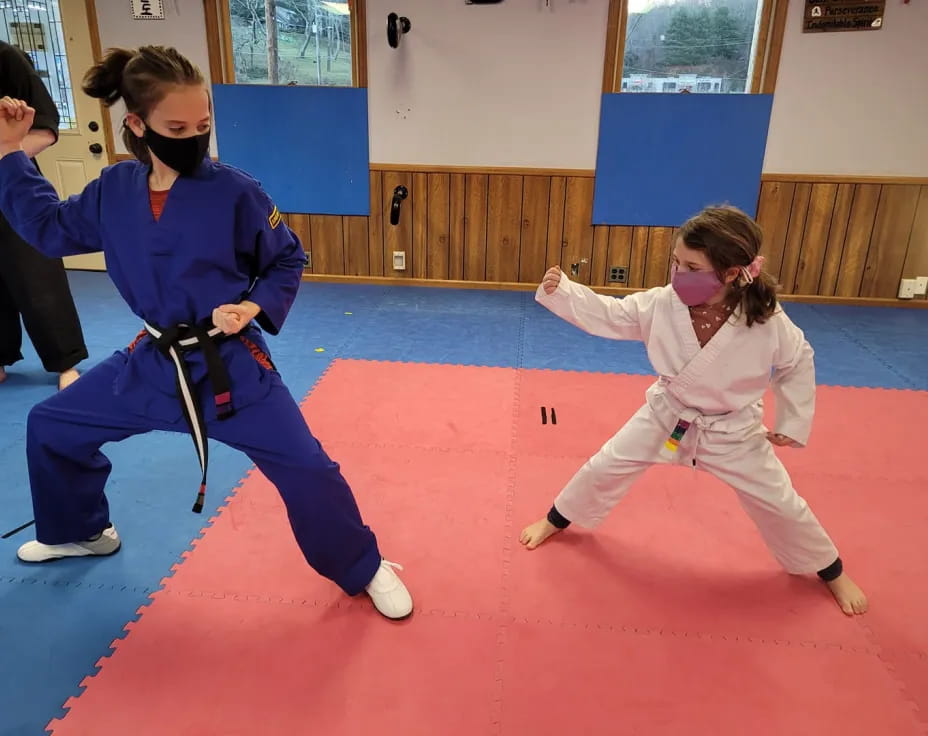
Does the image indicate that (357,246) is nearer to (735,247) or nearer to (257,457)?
(257,457)

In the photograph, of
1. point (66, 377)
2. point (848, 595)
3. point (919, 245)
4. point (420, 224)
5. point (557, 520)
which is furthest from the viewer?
point (420, 224)

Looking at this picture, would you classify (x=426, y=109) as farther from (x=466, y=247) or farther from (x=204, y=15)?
(x=204, y=15)

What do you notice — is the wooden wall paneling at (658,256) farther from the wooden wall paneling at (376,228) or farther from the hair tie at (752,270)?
the hair tie at (752,270)

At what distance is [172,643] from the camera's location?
175cm

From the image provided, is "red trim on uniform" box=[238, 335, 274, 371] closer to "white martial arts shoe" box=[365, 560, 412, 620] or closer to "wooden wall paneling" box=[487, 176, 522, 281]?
"white martial arts shoe" box=[365, 560, 412, 620]

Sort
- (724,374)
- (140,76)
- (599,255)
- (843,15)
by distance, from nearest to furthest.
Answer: (140,76), (724,374), (843,15), (599,255)

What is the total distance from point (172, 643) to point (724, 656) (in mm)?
1416

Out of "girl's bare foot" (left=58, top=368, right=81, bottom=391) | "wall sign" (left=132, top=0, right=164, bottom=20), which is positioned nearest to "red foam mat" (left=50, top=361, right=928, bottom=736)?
"girl's bare foot" (left=58, top=368, right=81, bottom=391)

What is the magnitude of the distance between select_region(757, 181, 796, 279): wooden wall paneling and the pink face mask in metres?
3.70

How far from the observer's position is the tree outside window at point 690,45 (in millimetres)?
4938

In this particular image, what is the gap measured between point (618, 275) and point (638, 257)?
0.68ft

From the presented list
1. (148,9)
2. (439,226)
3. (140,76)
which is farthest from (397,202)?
(140,76)

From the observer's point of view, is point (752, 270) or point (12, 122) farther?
point (752, 270)

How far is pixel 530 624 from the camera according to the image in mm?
1864
